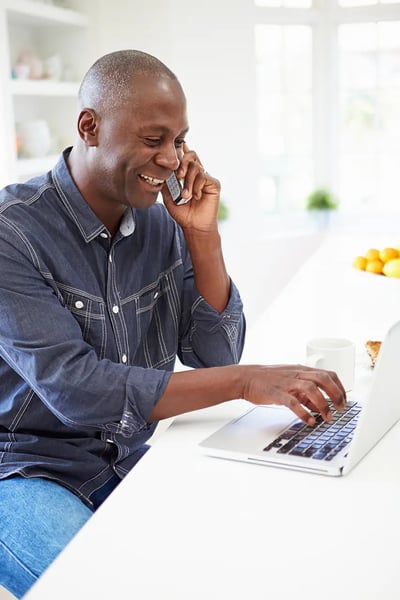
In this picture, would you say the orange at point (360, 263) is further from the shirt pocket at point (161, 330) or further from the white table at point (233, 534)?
the white table at point (233, 534)

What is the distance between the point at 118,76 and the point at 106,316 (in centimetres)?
43

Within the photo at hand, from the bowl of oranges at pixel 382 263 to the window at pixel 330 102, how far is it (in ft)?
9.24

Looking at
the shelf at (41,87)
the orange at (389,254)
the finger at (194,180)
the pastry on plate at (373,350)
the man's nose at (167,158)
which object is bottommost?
the pastry on plate at (373,350)

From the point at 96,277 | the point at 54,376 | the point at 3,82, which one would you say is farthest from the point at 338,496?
the point at 3,82

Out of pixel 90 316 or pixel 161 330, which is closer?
pixel 90 316

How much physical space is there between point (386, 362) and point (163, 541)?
395 millimetres

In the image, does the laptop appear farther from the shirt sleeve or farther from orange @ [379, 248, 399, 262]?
orange @ [379, 248, 399, 262]

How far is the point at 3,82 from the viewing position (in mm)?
3281

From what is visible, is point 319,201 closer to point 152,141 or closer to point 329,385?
point 152,141

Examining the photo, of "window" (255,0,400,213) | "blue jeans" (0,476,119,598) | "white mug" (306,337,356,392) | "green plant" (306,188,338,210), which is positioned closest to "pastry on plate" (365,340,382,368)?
"white mug" (306,337,356,392)

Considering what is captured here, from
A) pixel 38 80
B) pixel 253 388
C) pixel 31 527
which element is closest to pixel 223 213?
pixel 38 80

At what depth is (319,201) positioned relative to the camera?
531cm

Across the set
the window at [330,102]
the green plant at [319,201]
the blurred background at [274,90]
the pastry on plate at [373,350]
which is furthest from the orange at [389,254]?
the green plant at [319,201]

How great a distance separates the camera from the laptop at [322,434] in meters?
1.10
